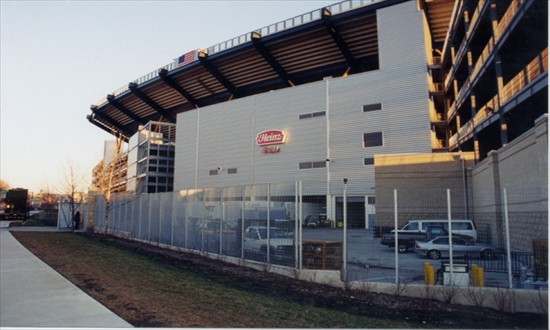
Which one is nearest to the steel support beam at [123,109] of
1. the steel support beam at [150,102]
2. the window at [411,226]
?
the steel support beam at [150,102]

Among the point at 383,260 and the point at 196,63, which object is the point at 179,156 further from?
the point at 383,260

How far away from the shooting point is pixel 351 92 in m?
39.0

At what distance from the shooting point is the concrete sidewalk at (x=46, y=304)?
5.69 metres

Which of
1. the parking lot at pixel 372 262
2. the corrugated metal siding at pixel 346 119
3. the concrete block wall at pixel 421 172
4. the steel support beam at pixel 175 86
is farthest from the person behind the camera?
the steel support beam at pixel 175 86

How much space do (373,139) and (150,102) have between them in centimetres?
4061

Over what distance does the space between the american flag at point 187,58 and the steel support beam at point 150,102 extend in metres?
11.2

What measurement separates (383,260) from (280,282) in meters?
3.85

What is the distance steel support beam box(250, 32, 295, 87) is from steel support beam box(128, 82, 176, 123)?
2461cm

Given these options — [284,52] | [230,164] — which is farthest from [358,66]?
[230,164]

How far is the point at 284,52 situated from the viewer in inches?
1777

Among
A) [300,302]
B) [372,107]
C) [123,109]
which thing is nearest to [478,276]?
[300,302]

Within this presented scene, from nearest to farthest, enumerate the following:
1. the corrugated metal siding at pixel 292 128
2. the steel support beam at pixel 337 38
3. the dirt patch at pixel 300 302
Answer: the dirt patch at pixel 300 302
the steel support beam at pixel 337 38
the corrugated metal siding at pixel 292 128

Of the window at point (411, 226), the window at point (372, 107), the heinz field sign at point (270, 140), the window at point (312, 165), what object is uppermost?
the window at point (372, 107)

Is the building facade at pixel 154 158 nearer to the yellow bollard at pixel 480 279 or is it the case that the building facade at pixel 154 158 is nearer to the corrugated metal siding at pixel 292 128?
the corrugated metal siding at pixel 292 128
